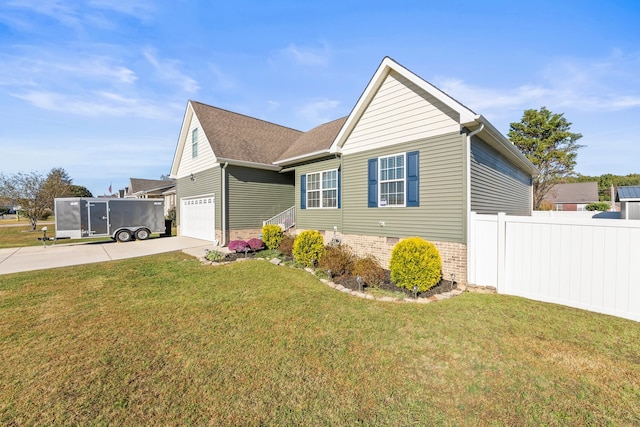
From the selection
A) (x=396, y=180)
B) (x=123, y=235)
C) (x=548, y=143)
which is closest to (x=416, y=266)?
(x=396, y=180)

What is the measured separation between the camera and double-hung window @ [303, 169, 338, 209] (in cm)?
1052

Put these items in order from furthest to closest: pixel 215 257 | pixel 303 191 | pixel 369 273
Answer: pixel 303 191
pixel 215 257
pixel 369 273

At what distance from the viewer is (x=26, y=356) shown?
11.7ft

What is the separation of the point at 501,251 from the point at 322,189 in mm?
6743

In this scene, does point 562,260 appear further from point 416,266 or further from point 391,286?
point 391,286

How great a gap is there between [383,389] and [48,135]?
742 inches

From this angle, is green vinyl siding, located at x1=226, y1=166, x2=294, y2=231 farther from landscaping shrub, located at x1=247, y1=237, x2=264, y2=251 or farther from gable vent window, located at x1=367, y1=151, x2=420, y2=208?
gable vent window, located at x1=367, y1=151, x2=420, y2=208

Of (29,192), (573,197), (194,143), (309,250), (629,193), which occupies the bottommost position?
(309,250)

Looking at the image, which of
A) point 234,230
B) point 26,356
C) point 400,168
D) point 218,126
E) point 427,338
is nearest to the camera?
point 26,356

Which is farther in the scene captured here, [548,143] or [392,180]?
[548,143]

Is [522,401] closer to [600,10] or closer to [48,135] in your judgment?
[600,10]

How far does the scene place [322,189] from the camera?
11.0 m

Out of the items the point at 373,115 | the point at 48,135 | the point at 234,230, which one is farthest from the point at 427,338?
the point at 48,135

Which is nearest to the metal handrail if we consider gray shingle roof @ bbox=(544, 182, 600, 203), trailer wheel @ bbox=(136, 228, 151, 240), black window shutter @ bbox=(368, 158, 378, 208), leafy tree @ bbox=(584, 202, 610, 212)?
black window shutter @ bbox=(368, 158, 378, 208)
